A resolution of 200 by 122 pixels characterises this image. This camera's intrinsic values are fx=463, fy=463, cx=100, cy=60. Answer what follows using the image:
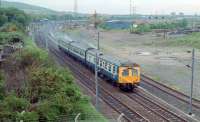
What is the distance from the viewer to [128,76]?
44.5m

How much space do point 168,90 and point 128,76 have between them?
5766mm

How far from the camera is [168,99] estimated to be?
43.0 meters

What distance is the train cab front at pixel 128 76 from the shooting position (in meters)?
44.4

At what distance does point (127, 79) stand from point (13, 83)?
16.2 meters

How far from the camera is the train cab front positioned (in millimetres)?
44438

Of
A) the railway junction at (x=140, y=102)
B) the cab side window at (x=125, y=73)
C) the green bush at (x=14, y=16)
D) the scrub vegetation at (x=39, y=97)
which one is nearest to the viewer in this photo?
the scrub vegetation at (x=39, y=97)

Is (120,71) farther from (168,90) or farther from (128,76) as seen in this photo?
(168,90)

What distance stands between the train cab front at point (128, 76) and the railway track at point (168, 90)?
386 centimetres

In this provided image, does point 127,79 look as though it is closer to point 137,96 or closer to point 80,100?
point 137,96

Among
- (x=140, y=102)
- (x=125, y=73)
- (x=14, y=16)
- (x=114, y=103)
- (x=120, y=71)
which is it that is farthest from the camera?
(x=14, y=16)

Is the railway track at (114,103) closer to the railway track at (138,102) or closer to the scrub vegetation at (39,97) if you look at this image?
the railway track at (138,102)

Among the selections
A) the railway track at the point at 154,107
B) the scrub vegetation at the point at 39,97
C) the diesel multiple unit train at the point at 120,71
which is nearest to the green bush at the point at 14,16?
the diesel multiple unit train at the point at 120,71

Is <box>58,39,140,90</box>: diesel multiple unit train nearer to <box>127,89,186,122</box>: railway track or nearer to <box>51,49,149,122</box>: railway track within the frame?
<box>127,89,186,122</box>: railway track

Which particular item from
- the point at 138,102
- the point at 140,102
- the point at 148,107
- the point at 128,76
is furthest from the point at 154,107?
the point at 128,76
